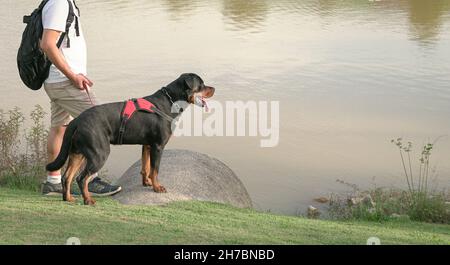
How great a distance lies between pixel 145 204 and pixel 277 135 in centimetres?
508

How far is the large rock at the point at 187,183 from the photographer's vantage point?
6.29 m

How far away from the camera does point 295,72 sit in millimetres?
14375

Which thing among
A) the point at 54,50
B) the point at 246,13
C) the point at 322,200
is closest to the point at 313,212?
the point at 322,200

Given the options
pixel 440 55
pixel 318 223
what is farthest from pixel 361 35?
pixel 318 223

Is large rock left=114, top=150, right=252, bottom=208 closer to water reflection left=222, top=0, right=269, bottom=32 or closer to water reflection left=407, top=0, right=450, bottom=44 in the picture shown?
water reflection left=407, top=0, right=450, bottom=44

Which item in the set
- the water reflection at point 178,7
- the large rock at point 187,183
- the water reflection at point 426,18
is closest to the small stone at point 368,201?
the large rock at point 187,183

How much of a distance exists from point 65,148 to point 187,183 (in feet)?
4.63

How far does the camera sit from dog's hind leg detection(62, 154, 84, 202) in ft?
19.1

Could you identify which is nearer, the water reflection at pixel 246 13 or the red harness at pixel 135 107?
the red harness at pixel 135 107

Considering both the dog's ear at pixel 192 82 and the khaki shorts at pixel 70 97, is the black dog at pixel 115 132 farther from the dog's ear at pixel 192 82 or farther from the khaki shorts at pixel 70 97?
the khaki shorts at pixel 70 97

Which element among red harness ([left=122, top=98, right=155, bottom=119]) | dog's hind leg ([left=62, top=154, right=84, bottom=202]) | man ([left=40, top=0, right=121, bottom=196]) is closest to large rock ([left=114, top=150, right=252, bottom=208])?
man ([left=40, top=0, right=121, bottom=196])

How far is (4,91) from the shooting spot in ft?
43.0

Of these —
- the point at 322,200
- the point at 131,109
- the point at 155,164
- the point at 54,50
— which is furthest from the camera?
the point at 322,200

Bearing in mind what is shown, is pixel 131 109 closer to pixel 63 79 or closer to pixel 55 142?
pixel 63 79
